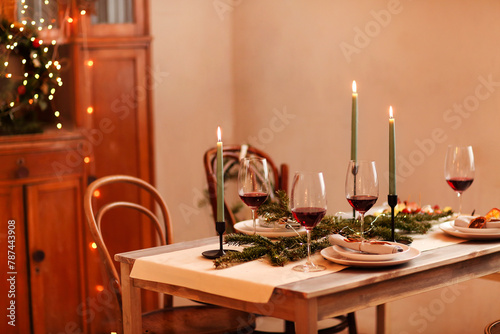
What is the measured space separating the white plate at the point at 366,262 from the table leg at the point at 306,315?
0.19 m

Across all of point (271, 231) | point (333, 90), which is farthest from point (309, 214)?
point (333, 90)

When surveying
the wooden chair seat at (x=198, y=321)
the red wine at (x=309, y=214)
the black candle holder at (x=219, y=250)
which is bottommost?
the wooden chair seat at (x=198, y=321)

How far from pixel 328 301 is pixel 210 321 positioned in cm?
77

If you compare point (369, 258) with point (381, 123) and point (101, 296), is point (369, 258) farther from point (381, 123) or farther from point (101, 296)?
point (101, 296)

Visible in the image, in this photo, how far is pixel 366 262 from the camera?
142cm

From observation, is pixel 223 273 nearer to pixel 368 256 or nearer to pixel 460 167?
pixel 368 256

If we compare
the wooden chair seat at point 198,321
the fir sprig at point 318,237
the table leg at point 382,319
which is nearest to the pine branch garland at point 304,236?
the fir sprig at point 318,237

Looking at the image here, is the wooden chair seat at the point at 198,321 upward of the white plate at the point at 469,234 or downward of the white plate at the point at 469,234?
downward

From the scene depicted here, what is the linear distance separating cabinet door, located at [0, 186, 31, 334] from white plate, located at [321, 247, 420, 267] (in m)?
1.70

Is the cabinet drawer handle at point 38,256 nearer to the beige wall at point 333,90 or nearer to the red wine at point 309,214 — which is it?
the beige wall at point 333,90

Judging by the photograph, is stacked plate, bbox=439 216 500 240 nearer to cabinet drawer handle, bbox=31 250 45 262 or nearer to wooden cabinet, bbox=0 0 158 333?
wooden cabinet, bbox=0 0 158 333

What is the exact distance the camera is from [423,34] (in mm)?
2846

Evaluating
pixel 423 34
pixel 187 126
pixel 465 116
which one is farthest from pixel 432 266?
pixel 187 126

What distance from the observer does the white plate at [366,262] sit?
1.42 meters
